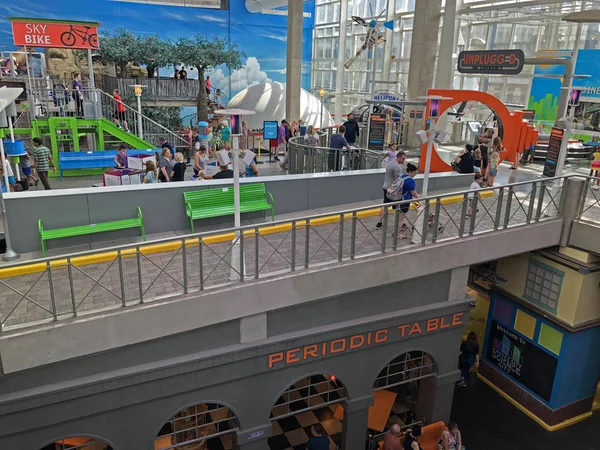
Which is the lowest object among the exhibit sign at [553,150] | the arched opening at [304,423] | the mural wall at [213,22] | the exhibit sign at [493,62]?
the arched opening at [304,423]

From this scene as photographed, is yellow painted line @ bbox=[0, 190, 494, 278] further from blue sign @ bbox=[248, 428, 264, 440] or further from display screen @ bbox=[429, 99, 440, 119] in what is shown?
blue sign @ bbox=[248, 428, 264, 440]

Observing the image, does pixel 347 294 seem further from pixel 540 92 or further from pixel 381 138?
pixel 540 92

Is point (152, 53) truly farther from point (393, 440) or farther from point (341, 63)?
point (393, 440)

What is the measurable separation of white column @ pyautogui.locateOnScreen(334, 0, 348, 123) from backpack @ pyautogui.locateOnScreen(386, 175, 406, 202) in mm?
28067

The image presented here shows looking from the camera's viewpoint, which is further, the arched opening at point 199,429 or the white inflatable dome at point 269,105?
the white inflatable dome at point 269,105

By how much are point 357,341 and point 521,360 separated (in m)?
5.25

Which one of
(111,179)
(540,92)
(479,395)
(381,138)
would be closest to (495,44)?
(540,92)

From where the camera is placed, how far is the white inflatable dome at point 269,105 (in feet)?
107

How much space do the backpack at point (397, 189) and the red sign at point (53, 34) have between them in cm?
1197

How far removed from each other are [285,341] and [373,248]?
2.32 m

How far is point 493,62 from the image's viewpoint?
1420 cm

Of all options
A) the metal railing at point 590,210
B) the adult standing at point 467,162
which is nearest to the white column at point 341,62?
the adult standing at point 467,162

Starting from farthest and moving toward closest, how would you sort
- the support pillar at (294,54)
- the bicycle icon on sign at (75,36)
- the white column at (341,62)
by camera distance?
1. the white column at (341,62)
2. the support pillar at (294,54)
3. the bicycle icon on sign at (75,36)

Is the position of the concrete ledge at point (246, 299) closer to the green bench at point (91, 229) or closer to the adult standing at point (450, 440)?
the green bench at point (91, 229)
